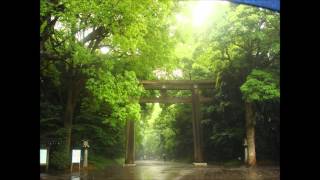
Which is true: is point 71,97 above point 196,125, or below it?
above

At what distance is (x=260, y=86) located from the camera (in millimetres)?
17922

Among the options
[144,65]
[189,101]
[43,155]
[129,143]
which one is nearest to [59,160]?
[43,155]

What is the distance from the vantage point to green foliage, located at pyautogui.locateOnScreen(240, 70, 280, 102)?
17.6 m

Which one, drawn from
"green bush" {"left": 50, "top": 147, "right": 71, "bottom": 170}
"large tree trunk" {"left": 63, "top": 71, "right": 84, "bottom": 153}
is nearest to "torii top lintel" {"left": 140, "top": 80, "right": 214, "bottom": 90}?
"large tree trunk" {"left": 63, "top": 71, "right": 84, "bottom": 153}

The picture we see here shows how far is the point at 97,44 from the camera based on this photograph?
52.3 ft

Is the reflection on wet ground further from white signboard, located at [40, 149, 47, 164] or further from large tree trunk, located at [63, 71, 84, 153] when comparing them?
large tree trunk, located at [63, 71, 84, 153]

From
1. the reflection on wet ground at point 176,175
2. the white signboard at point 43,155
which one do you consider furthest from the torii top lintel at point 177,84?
the white signboard at point 43,155

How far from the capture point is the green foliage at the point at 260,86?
17.6 metres

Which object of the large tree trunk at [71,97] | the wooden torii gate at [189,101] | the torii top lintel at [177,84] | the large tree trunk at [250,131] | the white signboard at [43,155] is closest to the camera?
the white signboard at [43,155]

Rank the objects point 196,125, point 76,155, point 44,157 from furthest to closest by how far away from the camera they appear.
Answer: point 196,125
point 76,155
point 44,157

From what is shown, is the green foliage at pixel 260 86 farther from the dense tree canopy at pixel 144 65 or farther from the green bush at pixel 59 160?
the green bush at pixel 59 160

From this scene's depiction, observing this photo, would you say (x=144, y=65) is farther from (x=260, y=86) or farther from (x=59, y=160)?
(x=260, y=86)
